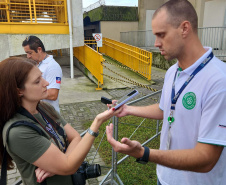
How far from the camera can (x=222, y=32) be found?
9406 millimetres

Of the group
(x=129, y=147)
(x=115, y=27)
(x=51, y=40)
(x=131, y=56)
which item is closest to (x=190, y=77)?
(x=129, y=147)

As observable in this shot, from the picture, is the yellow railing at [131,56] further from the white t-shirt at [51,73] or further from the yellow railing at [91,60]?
the white t-shirt at [51,73]

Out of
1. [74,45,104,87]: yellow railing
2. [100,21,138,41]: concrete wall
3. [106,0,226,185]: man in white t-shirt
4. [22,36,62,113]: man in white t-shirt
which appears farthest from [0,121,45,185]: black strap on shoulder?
[100,21,138,41]: concrete wall

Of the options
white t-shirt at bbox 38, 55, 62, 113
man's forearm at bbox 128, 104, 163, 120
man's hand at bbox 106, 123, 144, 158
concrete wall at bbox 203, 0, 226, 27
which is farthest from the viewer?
concrete wall at bbox 203, 0, 226, 27

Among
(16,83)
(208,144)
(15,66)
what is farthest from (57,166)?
(208,144)

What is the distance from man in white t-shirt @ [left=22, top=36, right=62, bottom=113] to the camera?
323 centimetres

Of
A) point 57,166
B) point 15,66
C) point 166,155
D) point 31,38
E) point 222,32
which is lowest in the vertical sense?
point 57,166

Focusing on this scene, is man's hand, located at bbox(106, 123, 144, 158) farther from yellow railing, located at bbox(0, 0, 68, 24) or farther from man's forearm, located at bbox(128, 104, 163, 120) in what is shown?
yellow railing, located at bbox(0, 0, 68, 24)

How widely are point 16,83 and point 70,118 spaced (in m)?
4.42

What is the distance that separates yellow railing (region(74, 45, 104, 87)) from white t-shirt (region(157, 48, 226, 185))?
287 inches

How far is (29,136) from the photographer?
54.2 inches

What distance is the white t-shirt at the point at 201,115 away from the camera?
4.04ft

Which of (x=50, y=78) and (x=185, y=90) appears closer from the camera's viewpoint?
(x=185, y=90)

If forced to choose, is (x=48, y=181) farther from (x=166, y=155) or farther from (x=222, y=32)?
(x=222, y=32)
